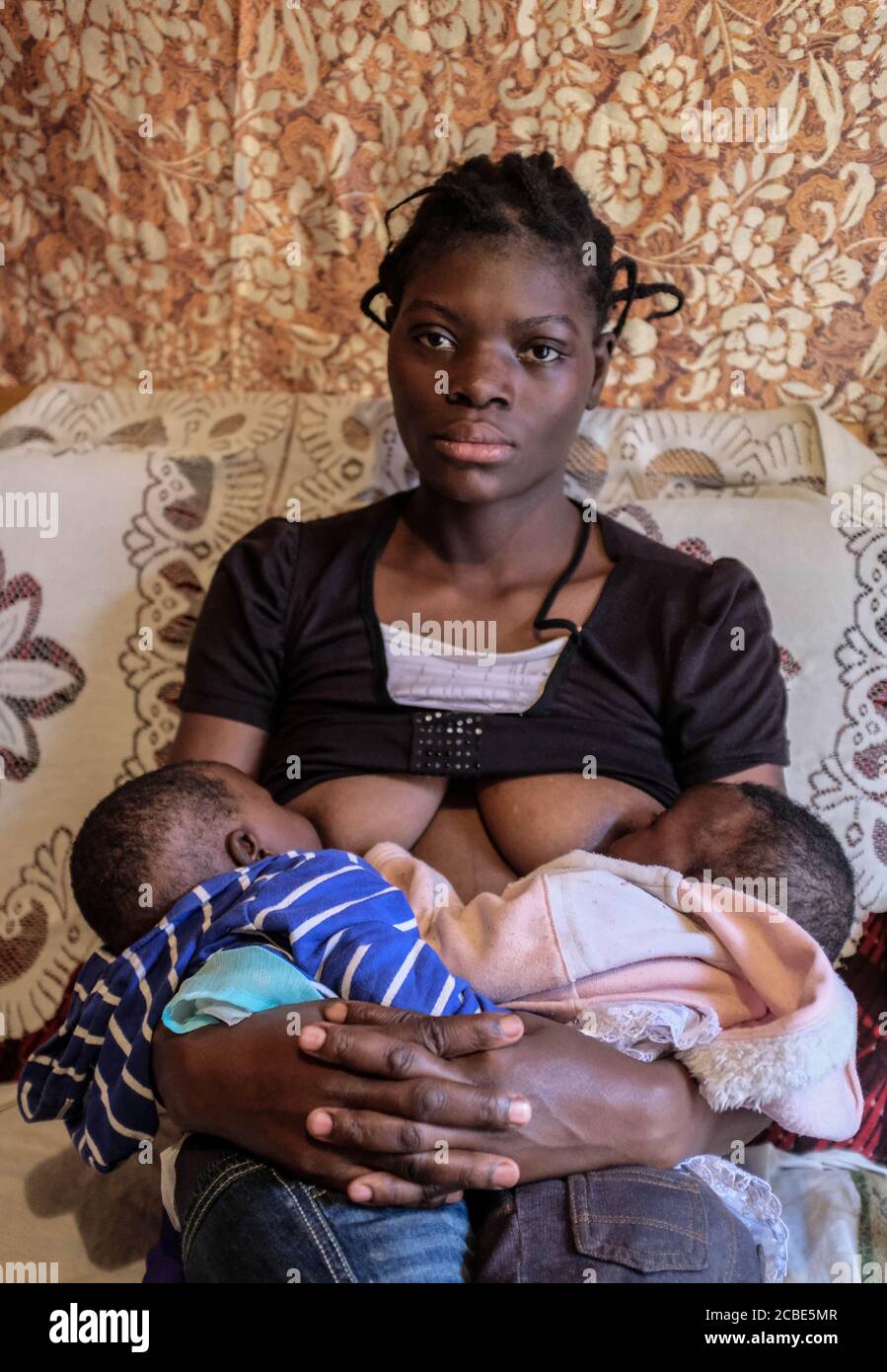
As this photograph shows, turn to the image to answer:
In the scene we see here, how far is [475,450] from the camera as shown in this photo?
1.61m

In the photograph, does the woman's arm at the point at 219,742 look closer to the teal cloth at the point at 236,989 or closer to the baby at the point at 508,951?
the baby at the point at 508,951

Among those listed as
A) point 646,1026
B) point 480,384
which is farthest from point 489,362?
point 646,1026

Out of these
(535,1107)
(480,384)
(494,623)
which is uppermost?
(480,384)

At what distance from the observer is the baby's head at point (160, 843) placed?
4.51 ft

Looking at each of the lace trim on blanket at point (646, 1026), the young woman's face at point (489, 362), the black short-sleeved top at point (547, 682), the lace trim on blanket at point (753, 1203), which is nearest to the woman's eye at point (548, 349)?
the young woman's face at point (489, 362)

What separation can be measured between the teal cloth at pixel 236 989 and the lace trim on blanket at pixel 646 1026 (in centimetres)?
26

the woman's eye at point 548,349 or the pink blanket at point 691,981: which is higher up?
the woman's eye at point 548,349

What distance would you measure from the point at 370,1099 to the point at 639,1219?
248 mm

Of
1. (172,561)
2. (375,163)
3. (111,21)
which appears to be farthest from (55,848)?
(111,21)

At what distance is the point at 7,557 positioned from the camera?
193 cm

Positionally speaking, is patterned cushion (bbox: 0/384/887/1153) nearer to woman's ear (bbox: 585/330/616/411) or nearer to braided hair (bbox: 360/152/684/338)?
woman's ear (bbox: 585/330/616/411)

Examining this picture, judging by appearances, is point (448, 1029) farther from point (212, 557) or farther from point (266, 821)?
point (212, 557)

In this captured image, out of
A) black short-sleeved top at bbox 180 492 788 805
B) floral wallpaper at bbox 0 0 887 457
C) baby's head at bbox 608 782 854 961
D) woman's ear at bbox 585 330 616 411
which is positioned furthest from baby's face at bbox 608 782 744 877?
floral wallpaper at bbox 0 0 887 457
